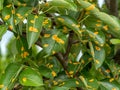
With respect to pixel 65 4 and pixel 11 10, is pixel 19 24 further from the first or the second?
pixel 65 4

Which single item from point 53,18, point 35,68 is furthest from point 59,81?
point 53,18

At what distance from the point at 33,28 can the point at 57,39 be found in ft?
0.33

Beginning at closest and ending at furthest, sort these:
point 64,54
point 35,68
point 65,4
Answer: point 65,4 → point 35,68 → point 64,54

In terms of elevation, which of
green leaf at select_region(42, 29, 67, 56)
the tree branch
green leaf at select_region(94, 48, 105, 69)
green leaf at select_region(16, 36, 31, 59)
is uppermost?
green leaf at select_region(42, 29, 67, 56)

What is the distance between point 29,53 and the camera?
1.12 metres

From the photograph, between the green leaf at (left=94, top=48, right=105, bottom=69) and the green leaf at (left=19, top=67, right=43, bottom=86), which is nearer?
the green leaf at (left=19, top=67, right=43, bottom=86)

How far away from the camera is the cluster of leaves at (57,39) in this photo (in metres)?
0.97

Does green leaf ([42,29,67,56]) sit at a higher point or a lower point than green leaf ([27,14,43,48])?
lower

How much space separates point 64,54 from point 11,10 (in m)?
0.27

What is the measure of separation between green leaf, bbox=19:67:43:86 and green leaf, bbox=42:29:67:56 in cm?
7

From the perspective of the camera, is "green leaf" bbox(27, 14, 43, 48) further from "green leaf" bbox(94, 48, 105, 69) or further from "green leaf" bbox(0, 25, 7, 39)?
"green leaf" bbox(94, 48, 105, 69)

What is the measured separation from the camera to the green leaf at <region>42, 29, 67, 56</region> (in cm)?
101

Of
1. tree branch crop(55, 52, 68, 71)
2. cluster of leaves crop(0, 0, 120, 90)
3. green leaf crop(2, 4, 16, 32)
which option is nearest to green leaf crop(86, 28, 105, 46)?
cluster of leaves crop(0, 0, 120, 90)

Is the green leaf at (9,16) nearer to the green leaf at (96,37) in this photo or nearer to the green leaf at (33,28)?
the green leaf at (33,28)
